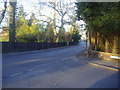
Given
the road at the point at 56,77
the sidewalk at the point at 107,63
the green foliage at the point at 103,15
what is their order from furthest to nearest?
1. the green foliage at the point at 103,15
2. the sidewalk at the point at 107,63
3. the road at the point at 56,77

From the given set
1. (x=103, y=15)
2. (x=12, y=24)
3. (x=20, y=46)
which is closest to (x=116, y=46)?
(x=103, y=15)

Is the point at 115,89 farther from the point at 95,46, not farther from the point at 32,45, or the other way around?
the point at 32,45

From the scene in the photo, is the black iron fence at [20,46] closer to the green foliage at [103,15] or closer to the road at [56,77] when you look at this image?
the road at [56,77]

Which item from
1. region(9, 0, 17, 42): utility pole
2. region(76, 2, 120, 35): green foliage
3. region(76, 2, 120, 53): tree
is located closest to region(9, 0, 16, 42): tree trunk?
region(9, 0, 17, 42): utility pole

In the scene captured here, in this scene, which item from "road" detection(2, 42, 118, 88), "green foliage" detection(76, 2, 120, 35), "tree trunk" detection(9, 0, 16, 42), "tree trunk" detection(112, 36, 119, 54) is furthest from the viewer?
"tree trunk" detection(9, 0, 16, 42)

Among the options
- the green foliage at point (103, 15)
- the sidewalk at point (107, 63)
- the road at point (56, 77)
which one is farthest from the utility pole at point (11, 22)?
the sidewalk at point (107, 63)

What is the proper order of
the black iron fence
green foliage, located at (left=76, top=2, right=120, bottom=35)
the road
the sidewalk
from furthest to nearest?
the black iron fence < green foliage, located at (left=76, top=2, right=120, bottom=35) < the sidewalk < the road

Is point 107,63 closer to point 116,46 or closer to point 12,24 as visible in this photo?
point 116,46

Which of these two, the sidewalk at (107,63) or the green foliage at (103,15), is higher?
the green foliage at (103,15)

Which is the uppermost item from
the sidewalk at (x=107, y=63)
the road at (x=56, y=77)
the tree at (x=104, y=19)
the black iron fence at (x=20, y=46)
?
the tree at (x=104, y=19)

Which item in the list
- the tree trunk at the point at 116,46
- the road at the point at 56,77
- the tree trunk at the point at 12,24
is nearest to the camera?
the road at the point at 56,77

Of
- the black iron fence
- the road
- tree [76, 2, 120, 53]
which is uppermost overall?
tree [76, 2, 120, 53]

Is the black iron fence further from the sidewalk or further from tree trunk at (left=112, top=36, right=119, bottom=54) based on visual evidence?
tree trunk at (left=112, top=36, right=119, bottom=54)

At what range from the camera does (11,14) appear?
25.5 m
